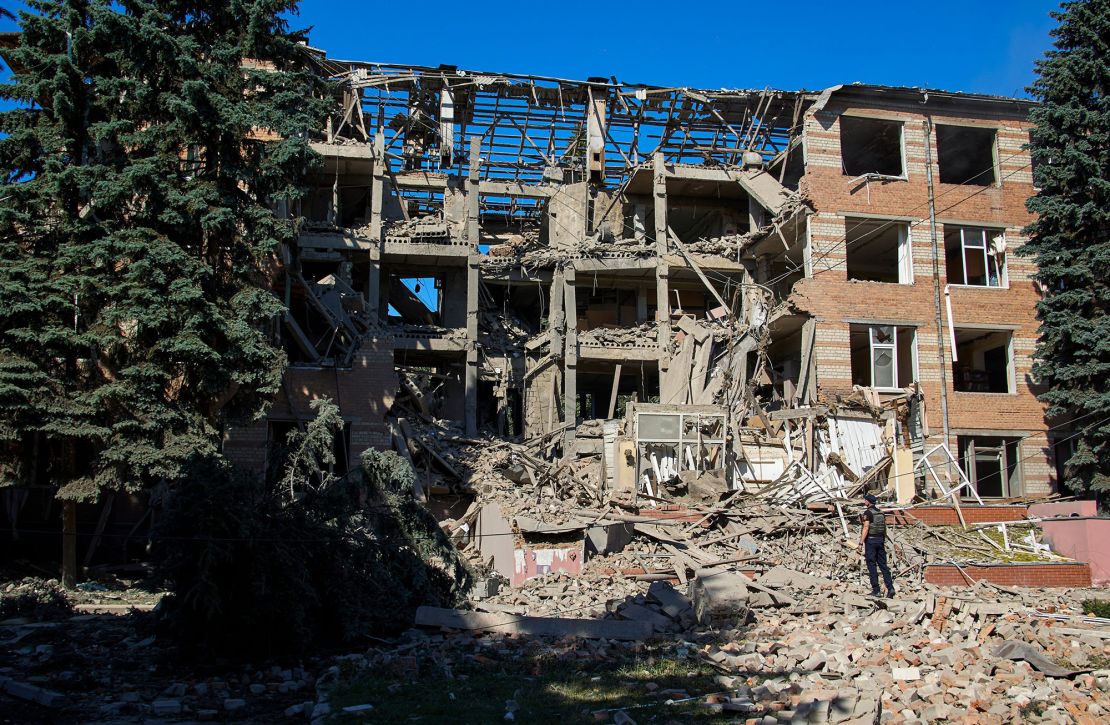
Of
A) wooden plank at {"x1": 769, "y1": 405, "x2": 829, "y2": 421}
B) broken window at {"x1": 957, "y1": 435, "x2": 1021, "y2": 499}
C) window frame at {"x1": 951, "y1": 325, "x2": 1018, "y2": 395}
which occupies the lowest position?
broken window at {"x1": 957, "y1": 435, "x2": 1021, "y2": 499}

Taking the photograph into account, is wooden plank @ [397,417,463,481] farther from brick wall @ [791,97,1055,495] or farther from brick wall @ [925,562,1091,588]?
brick wall @ [925,562,1091,588]

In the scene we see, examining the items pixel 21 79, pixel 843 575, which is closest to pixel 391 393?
pixel 21 79

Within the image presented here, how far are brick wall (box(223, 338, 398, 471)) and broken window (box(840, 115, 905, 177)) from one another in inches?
610

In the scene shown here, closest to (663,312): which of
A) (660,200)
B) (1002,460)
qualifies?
(660,200)

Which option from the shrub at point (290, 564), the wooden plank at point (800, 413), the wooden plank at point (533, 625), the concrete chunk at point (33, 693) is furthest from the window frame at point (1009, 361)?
the concrete chunk at point (33, 693)

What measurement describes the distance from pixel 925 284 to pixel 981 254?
8.16ft

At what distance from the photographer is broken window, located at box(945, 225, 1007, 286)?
89.5 ft

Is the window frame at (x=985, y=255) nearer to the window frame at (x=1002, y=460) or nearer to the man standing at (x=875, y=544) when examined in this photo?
the window frame at (x=1002, y=460)

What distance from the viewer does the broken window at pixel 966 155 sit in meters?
28.3

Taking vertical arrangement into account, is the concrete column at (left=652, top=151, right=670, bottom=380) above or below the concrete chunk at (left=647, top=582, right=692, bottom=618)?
above

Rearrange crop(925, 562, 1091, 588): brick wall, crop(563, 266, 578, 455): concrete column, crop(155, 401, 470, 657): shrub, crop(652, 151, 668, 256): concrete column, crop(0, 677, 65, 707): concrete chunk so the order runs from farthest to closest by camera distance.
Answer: crop(652, 151, 668, 256): concrete column
crop(563, 266, 578, 455): concrete column
crop(925, 562, 1091, 588): brick wall
crop(155, 401, 470, 657): shrub
crop(0, 677, 65, 707): concrete chunk

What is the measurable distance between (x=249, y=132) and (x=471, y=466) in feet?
33.8

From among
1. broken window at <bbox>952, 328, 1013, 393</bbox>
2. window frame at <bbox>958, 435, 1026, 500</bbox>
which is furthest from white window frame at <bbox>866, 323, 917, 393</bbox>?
window frame at <bbox>958, 435, 1026, 500</bbox>

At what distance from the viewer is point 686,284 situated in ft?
109
